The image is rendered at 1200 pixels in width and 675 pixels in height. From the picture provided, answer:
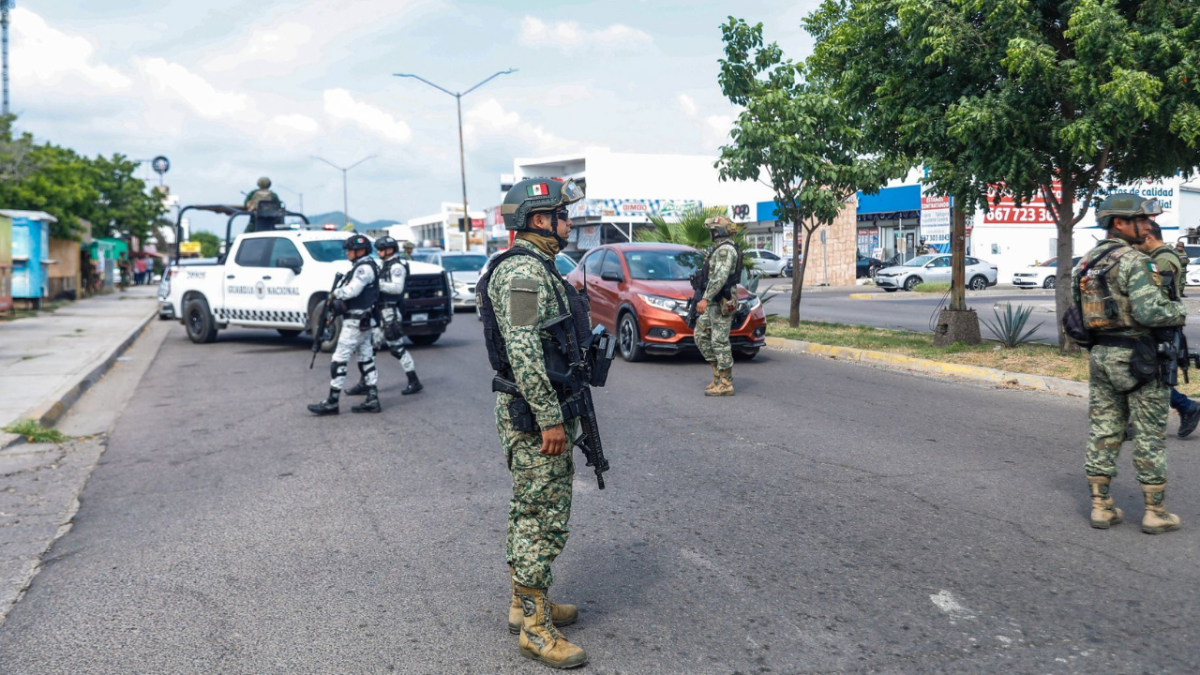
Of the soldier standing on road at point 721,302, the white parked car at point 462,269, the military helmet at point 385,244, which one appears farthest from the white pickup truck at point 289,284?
the soldier standing on road at point 721,302

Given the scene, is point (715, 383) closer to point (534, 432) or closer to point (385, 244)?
point (385, 244)

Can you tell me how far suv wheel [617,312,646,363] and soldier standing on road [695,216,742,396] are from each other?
104 inches

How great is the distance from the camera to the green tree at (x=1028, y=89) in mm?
9875

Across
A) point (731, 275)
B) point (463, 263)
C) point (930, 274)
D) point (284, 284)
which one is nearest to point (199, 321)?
point (284, 284)

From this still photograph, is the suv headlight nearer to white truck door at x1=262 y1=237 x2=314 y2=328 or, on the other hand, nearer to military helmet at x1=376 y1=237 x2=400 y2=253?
military helmet at x1=376 y1=237 x2=400 y2=253

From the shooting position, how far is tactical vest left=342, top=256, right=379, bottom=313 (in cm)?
922

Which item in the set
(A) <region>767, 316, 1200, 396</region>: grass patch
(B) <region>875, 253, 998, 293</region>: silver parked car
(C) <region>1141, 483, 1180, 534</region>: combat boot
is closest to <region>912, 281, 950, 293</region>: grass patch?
(B) <region>875, 253, 998, 293</region>: silver parked car

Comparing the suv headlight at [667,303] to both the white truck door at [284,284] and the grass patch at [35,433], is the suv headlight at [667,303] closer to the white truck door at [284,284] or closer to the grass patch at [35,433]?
the white truck door at [284,284]

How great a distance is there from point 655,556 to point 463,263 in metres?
19.0

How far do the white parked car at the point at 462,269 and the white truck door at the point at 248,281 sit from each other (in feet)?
20.3

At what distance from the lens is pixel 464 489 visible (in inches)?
248

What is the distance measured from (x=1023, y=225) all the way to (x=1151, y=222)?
39080 millimetres

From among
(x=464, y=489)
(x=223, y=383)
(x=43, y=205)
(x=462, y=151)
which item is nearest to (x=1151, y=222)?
(x=464, y=489)

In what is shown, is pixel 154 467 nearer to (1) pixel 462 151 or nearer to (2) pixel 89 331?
(2) pixel 89 331
